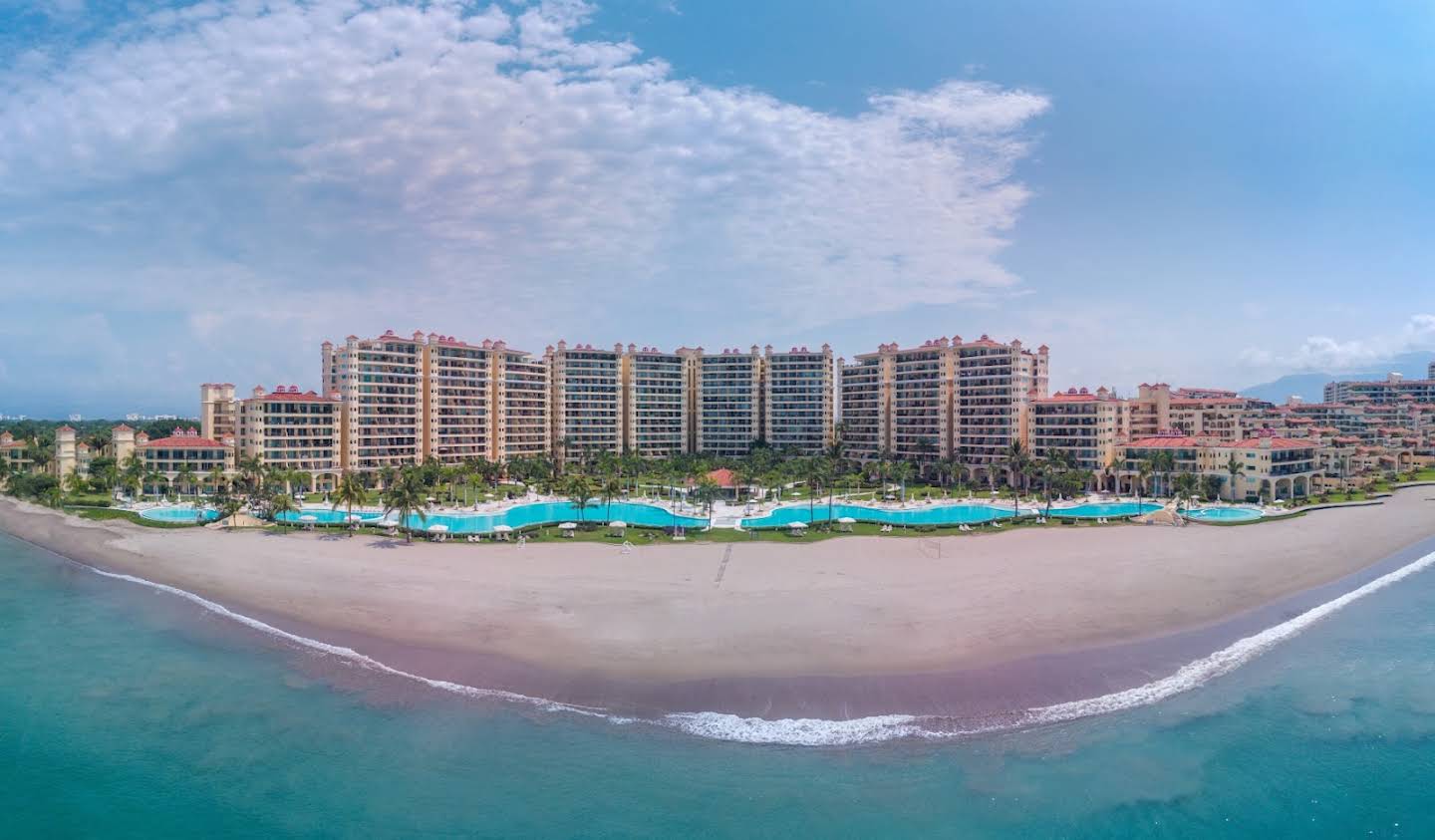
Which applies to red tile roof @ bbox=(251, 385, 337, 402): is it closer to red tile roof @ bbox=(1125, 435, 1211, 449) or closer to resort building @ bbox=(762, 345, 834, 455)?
resort building @ bbox=(762, 345, 834, 455)

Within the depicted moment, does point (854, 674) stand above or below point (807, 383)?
below

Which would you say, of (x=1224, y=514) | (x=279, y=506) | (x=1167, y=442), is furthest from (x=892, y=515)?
(x=279, y=506)

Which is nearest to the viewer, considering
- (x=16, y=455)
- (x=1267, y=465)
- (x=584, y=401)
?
(x=1267, y=465)

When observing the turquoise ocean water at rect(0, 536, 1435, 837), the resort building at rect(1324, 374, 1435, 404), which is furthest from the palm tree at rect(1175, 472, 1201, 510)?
the resort building at rect(1324, 374, 1435, 404)

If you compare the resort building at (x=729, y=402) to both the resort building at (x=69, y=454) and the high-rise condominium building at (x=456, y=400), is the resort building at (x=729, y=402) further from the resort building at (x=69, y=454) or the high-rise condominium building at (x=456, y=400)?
the resort building at (x=69, y=454)

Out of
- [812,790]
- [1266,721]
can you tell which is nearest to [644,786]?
[812,790]

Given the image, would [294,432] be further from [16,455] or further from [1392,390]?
[1392,390]

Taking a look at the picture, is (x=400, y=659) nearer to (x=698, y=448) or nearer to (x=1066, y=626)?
(x=1066, y=626)
